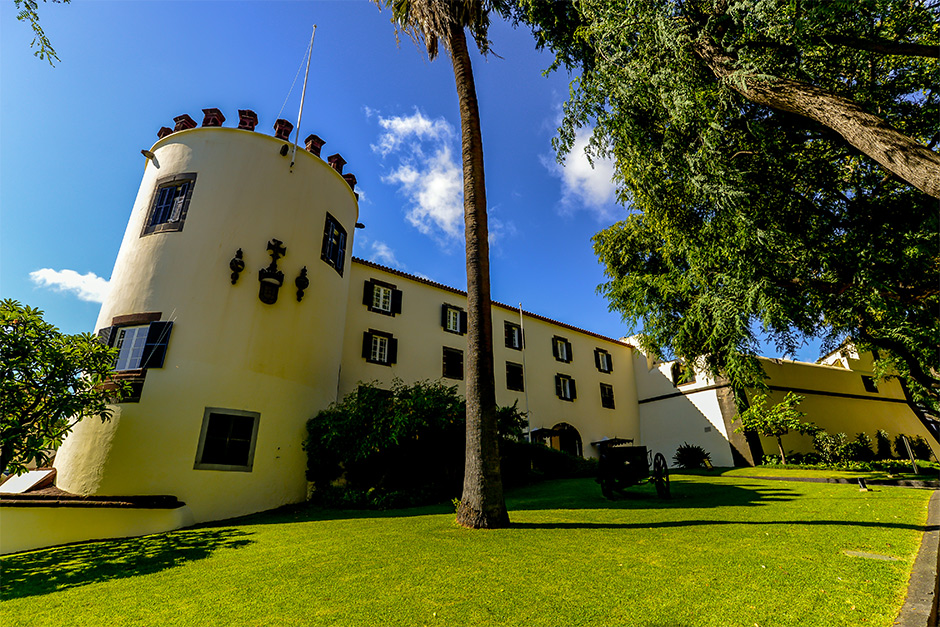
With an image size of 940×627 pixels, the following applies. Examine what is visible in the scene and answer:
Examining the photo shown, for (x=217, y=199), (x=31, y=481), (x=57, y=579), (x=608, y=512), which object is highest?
(x=217, y=199)

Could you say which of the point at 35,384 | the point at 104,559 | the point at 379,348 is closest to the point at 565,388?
the point at 379,348

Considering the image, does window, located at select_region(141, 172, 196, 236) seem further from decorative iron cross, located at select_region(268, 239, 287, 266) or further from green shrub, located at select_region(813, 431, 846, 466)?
green shrub, located at select_region(813, 431, 846, 466)

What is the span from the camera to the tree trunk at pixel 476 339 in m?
7.67

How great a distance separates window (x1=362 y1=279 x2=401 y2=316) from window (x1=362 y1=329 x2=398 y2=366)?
1.20 m

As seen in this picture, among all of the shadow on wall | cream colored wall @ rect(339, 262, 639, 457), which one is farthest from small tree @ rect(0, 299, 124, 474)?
the shadow on wall

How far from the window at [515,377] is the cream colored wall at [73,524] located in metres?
16.7

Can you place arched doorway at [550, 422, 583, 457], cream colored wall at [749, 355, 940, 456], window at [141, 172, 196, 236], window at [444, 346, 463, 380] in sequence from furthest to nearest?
arched doorway at [550, 422, 583, 457] < cream colored wall at [749, 355, 940, 456] < window at [444, 346, 463, 380] < window at [141, 172, 196, 236]

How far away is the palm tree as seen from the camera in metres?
7.75

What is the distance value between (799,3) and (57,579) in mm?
13737

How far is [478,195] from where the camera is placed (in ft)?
30.7

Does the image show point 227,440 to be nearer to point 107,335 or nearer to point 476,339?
point 107,335

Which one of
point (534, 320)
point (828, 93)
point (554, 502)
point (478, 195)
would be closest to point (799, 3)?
point (828, 93)

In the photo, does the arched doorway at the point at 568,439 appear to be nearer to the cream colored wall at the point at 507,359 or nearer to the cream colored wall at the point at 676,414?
the cream colored wall at the point at 507,359

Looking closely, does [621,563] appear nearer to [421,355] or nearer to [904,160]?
[904,160]
